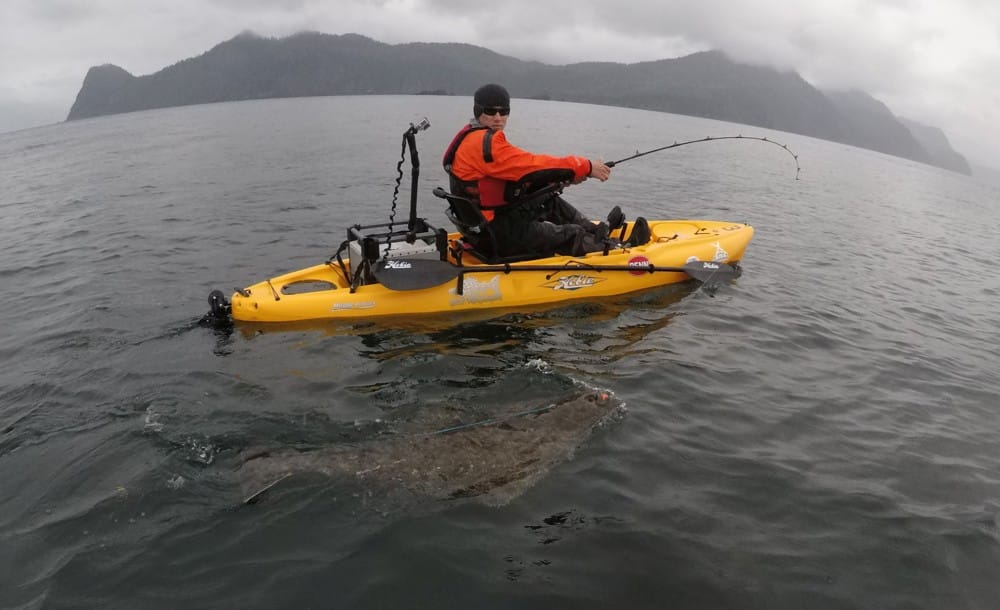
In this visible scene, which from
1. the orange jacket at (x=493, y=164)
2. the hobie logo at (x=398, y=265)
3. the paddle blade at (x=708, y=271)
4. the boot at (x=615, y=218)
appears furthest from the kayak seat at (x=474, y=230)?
the paddle blade at (x=708, y=271)

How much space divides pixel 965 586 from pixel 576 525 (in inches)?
117

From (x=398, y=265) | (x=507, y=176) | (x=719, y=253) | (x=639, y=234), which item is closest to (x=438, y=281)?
(x=398, y=265)

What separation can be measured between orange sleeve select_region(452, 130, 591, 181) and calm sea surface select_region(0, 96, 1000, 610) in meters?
2.14

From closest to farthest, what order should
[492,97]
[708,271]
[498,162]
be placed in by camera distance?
[492,97] < [498,162] < [708,271]

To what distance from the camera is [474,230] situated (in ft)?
27.7

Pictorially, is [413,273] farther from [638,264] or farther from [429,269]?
[638,264]

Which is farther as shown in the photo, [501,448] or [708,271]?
[708,271]

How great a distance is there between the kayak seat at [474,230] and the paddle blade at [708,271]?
9.57 ft

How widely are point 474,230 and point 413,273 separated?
1.18 meters

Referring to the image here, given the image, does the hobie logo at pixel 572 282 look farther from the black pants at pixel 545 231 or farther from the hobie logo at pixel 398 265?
the hobie logo at pixel 398 265

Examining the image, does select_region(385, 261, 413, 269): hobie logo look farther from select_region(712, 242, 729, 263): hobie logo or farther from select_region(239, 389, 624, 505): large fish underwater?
select_region(712, 242, 729, 263): hobie logo

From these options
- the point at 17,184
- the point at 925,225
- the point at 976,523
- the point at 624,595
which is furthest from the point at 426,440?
the point at 17,184

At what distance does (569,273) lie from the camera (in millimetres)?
8961

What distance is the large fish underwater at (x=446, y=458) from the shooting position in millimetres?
4820
